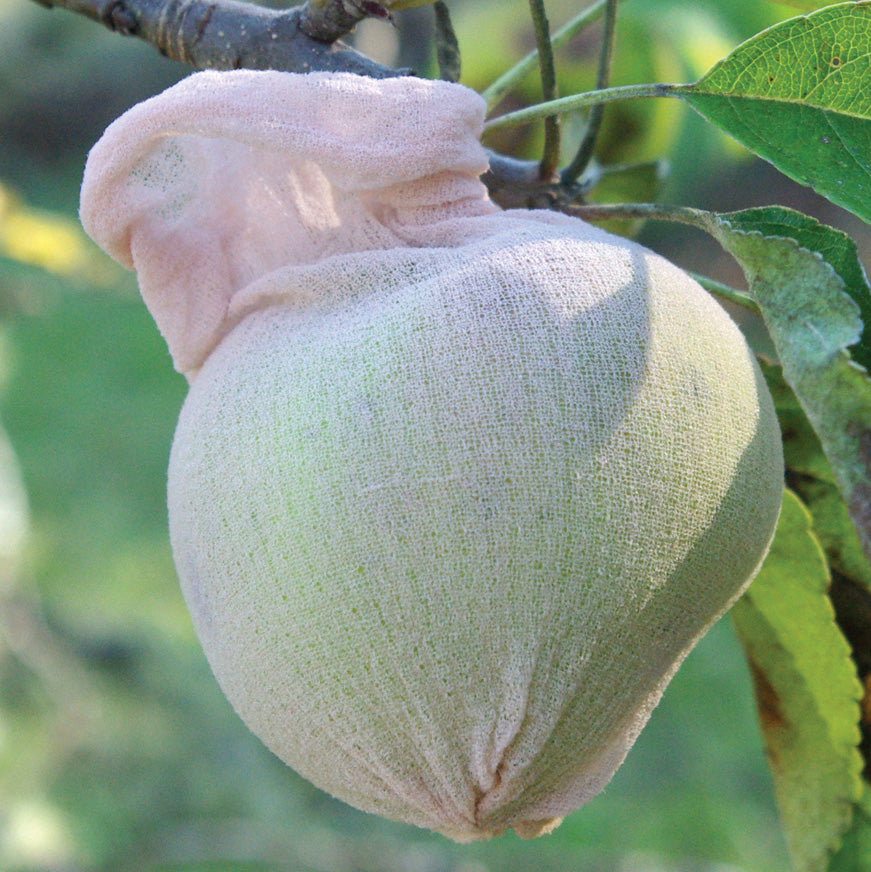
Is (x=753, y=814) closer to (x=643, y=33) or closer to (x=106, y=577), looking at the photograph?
(x=106, y=577)

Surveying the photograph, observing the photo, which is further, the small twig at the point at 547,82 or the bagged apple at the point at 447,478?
the small twig at the point at 547,82

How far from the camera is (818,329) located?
36 cm

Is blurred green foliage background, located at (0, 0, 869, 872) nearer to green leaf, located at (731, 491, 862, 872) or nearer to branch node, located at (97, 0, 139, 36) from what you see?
branch node, located at (97, 0, 139, 36)

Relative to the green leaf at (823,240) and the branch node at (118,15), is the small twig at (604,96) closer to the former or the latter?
the green leaf at (823,240)

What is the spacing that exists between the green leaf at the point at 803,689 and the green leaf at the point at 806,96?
166 millimetres

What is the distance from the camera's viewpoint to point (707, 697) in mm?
2309

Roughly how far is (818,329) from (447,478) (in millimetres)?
138

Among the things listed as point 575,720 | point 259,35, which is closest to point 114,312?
point 259,35

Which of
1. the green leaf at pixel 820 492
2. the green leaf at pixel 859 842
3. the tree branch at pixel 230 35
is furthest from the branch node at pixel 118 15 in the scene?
the green leaf at pixel 859 842

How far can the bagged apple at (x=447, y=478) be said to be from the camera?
0.35 m

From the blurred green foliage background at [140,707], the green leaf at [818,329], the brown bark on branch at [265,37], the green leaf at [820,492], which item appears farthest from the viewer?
the blurred green foliage background at [140,707]

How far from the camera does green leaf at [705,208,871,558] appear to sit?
0.34 meters

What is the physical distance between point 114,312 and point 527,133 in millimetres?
1889

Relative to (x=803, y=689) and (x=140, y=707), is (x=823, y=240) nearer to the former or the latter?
(x=803, y=689)
